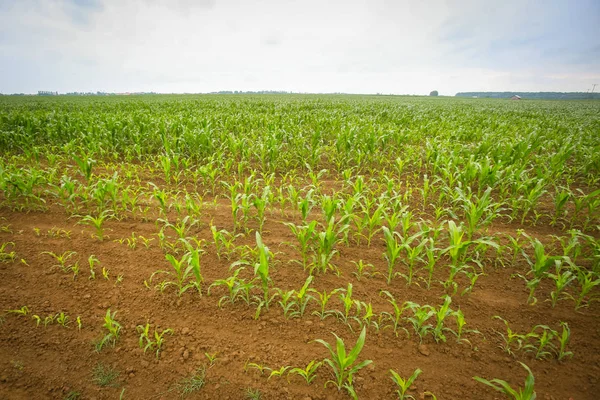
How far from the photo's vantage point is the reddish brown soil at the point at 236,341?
5.52 feet

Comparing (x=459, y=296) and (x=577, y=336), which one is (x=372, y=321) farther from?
(x=577, y=336)

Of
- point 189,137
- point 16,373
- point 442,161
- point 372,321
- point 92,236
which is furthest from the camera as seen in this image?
point 189,137

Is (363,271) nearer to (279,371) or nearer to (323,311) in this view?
(323,311)

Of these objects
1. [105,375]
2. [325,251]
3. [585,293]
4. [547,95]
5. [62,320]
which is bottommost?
[105,375]

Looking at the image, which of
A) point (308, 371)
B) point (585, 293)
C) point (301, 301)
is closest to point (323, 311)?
point (301, 301)

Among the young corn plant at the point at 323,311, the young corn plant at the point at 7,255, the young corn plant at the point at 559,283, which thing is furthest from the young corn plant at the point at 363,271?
the young corn plant at the point at 7,255

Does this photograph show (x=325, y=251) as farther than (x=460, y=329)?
Yes

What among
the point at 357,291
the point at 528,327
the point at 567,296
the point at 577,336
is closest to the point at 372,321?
the point at 357,291

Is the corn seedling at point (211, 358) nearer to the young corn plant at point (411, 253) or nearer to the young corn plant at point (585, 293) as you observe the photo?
the young corn plant at point (411, 253)

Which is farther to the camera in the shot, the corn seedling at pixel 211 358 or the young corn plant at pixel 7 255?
the young corn plant at pixel 7 255

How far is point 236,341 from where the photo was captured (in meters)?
1.96

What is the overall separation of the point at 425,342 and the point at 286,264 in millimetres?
1410

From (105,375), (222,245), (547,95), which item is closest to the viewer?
(105,375)

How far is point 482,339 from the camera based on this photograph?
6.59 ft
